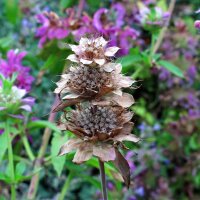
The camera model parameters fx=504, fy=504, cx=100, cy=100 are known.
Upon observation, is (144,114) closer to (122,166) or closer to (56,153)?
(56,153)

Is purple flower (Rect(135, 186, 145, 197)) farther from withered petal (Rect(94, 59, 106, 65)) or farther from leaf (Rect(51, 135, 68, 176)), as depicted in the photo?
withered petal (Rect(94, 59, 106, 65))

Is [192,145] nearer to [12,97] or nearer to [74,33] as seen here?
[74,33]

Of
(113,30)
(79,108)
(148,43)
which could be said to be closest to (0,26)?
(148,43)

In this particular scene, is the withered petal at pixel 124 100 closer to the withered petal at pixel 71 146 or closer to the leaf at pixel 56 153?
the withered petal at pixel 71 146

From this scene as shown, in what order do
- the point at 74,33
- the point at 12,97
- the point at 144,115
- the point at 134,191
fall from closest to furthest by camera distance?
1. the point at 12,97
2. the point at 74,33
3. the point at 134,191
4. the point at 144,115

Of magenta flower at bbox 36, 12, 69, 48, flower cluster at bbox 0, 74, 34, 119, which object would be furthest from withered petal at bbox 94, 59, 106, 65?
magenta flower at bbox 36, 12, 69, 48

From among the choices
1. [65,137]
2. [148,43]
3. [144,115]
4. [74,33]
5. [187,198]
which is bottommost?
[187,198]
